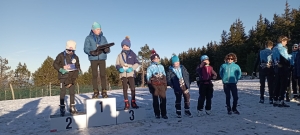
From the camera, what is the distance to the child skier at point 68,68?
6.09 m

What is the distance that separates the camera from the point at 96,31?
6484mm

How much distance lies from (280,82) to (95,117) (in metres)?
5.86

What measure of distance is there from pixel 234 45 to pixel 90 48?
5157 cm

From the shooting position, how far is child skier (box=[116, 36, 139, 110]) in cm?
656

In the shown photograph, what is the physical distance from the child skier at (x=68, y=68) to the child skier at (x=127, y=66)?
3.72 feet

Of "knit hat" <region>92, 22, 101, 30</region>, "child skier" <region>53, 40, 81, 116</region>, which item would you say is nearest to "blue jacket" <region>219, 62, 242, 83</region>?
"knit hat" <region>92, 22, 101, 30</region>

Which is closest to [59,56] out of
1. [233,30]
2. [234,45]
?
[234,45]

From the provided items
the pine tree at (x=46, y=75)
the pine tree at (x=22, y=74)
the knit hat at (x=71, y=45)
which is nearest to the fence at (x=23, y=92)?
the knit hat at (x=71, y=45)

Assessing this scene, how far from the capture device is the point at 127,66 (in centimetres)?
661

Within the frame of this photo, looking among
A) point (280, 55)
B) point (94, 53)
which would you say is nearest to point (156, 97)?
point (94, 53)

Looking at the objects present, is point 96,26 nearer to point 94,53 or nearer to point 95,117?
point 94,53

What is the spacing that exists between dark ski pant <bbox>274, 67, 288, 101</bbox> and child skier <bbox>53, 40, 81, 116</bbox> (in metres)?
6.10

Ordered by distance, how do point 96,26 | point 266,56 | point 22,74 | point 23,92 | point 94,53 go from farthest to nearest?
1. point 22,74
2. point 23,92
3. point 266,56
4. point 96,26
5. point 94,53

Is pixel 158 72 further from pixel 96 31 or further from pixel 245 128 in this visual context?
pixel 245 128
